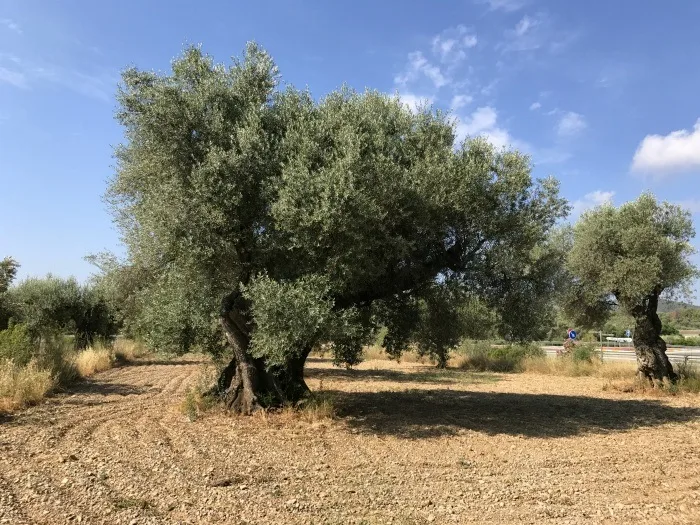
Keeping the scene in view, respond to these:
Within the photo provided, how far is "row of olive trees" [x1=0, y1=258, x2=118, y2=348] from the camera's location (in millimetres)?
28016

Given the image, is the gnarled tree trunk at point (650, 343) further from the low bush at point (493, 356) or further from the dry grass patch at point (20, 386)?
the dry grass patch at point (20, 386)

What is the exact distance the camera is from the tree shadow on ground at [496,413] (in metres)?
11.1

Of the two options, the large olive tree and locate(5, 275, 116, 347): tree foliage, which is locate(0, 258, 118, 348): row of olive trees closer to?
locate(5, 275, 116, 347): tree foliage

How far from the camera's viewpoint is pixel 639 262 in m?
16.0

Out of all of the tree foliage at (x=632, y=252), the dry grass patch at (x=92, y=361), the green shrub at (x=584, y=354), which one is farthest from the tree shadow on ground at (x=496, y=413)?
the dry grass patch at (x=92, y=361)

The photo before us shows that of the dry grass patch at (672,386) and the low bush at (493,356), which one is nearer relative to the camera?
the dry grass patch at (672,386)

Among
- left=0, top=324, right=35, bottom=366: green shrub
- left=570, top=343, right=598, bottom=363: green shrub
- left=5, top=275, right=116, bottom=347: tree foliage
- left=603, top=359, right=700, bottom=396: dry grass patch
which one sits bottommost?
left=603, top=359, right=700, bottom=396: dry grass patch

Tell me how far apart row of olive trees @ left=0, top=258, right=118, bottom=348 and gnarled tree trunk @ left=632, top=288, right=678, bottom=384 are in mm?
23731

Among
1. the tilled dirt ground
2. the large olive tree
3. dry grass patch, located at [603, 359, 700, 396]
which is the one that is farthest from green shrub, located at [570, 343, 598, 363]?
the large olive tree

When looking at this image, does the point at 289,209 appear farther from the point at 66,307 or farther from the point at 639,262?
the point at 66,307

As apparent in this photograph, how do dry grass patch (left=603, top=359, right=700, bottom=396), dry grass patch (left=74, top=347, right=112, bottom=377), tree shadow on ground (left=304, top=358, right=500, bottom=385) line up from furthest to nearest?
tree shadow on ground (left=304, top=358, right=500, bottom=385)
dry grass patch (left=74, top=347, right=112, bottom=377)
dry grass patch (left=603, top=359, right=700, bottom=396)

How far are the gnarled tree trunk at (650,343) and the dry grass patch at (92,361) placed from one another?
1931 cm

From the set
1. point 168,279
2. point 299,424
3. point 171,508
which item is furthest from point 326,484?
point 168,279

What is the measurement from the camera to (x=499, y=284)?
42.5 ft
